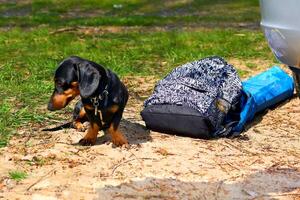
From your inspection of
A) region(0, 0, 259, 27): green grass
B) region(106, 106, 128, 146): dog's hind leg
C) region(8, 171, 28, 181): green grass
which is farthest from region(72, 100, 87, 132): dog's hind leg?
region(0, 0, 259, 27): green grass

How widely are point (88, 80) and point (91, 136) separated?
21.9 inches

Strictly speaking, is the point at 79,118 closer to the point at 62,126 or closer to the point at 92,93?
the point at 62,126

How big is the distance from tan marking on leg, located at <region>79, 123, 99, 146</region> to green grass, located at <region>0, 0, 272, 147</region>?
68 cm

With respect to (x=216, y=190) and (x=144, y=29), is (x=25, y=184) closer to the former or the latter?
(x=216, y=190)

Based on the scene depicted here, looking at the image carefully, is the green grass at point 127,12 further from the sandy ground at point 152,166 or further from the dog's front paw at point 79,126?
the sandy ground at point 152,166

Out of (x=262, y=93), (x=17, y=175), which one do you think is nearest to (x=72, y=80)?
(x=17, y=175)

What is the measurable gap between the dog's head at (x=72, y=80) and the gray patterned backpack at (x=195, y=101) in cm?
90

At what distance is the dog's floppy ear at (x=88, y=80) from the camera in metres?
4.92

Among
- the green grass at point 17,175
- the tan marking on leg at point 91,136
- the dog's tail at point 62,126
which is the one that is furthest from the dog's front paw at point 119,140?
the green grass at point 17,175

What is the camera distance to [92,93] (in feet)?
16.2

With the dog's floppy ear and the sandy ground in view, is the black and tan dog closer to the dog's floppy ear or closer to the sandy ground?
the dog's floppy ear

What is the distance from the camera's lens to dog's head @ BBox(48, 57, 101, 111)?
495 centimetres

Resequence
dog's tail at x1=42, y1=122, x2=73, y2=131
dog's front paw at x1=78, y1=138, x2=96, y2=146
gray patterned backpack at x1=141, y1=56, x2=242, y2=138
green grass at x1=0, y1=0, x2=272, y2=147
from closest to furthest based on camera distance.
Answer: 1. dog's front paw at x1=78, y1=138, x2=96, y2=146
2. gray patterned backpack at x1=141, y1=56, x2=242, y2=138
3. dog's tail at x1=42, y1=122, x2=73, y2=131
4. green grass at x1=0, y1=0, x2=272, y2=147

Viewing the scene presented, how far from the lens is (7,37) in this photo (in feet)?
39.2
